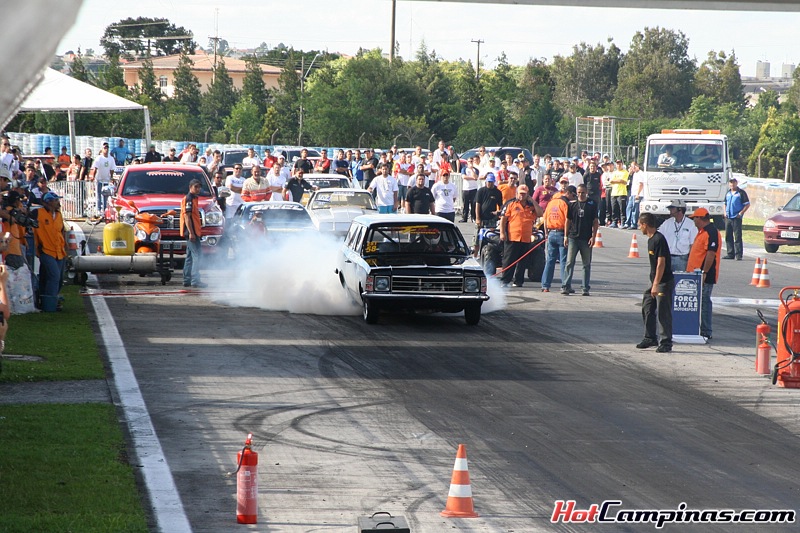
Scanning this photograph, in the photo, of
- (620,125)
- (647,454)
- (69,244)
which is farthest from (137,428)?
(620,125)

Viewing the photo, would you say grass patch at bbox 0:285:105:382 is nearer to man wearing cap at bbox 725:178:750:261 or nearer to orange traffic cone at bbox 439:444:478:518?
orange traffic cone at bbox 439:444:478:518

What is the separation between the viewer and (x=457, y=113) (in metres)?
72.1

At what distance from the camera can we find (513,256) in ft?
64.4

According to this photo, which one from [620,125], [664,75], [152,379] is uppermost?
[664,75]

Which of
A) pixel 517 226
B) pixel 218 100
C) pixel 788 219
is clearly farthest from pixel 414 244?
pixel 218 100

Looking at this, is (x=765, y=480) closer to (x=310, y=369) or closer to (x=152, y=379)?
(x=310, y=369)

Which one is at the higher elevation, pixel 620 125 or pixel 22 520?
pixel 620 125

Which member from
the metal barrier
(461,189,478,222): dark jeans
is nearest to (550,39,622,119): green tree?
(461,189,478,222): dark jeans

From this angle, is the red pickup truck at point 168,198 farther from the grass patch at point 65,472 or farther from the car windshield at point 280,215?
the grass patch at point 65,472

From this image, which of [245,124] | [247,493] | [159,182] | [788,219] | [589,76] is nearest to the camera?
[247,493]

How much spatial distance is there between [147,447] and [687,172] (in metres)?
25.1

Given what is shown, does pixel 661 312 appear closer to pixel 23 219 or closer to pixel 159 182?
pixel 23 219

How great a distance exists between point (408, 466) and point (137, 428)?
2.68 m

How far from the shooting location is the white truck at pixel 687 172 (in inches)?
1212
